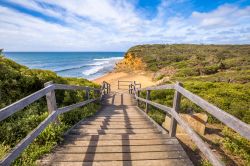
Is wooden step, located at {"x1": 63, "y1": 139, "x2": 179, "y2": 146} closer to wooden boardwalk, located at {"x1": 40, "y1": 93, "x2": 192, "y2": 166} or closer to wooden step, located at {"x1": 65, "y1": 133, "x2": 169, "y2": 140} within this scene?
wooden boardwalk, located at {"x1": 40, "y1": 93, "x2": 192, "y2": 166}

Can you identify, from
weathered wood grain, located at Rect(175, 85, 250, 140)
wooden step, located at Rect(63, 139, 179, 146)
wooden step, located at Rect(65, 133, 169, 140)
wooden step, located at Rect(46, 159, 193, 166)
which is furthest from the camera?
wooden step, located at Rect(65, 133, 169, 140)

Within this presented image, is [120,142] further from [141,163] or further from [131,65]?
[131,65]

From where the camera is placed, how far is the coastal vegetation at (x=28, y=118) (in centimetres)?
313

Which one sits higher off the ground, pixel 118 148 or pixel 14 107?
pixel 14 107

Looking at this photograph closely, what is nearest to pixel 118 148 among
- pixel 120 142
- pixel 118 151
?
pixel 118 151

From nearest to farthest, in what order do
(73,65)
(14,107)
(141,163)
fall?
(14,107) < (141,163) < (73,65)

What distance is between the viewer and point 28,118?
Answer: 4414mm

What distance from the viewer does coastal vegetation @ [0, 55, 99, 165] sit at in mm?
3130

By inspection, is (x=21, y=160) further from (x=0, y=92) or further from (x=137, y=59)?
(x=137, y=59)

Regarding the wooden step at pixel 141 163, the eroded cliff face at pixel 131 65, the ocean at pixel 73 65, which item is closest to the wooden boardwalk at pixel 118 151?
the wooden step at pixel 141 163

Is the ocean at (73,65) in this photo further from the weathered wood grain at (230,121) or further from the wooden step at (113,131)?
the weathered wood grain at (230,121)

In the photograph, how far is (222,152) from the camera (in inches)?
→ 182

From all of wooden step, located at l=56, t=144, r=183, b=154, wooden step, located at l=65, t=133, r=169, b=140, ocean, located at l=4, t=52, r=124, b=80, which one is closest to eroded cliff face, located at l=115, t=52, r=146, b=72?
ocean, located at l=4, t=52, r=124, b=80

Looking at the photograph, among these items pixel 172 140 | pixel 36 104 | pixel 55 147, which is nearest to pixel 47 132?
pixel 55 147
